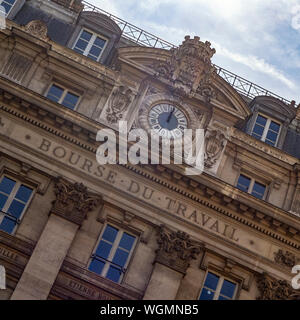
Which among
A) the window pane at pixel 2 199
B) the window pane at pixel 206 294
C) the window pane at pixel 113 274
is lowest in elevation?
the window pane at pixel 113 274

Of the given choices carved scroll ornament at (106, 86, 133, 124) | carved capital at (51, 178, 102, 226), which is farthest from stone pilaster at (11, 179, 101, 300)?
carved scroll ornament at (106, 86, 133, 124)

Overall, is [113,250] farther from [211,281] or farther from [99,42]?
[99,42]

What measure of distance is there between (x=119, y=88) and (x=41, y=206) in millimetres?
6169

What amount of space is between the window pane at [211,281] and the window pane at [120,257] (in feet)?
10.2

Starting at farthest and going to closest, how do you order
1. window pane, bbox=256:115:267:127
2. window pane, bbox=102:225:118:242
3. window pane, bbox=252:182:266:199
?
window pane, bbox=256:115:267:127, window pane, bbox=252:182:266:199, window pane, bbox=102:225:118:242

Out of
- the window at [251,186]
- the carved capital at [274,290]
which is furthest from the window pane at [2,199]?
the carved capital at [274,290]

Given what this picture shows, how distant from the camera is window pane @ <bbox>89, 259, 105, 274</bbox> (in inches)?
792

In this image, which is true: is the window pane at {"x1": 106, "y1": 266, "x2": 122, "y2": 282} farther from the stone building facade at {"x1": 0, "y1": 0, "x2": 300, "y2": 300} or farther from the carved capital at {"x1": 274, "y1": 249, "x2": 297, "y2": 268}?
the carved capital at {"x1": 274, "y1": 249, "x2": 297, "y2": 268}

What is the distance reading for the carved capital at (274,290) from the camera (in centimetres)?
2088

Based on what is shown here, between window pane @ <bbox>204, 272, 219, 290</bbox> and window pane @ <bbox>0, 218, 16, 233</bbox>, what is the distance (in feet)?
23.8

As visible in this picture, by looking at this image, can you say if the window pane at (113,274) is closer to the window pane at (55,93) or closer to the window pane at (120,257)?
the window pane at (120,257)

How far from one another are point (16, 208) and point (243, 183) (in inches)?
364

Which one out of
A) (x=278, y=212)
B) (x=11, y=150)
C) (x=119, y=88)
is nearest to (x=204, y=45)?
(x=119, y=88)

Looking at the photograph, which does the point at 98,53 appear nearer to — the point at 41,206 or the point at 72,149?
the point at 72,149
